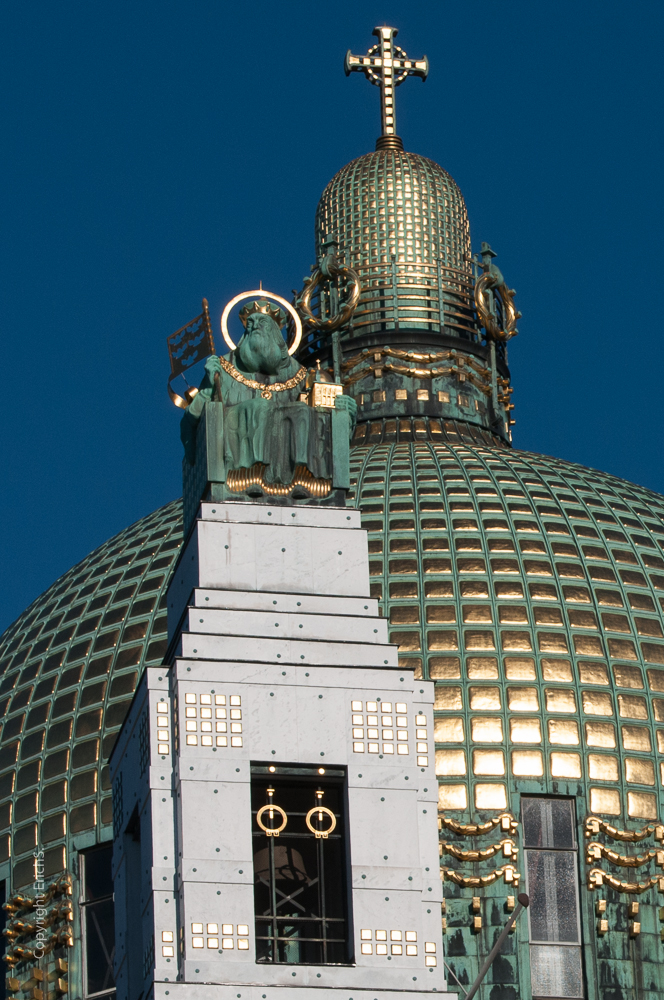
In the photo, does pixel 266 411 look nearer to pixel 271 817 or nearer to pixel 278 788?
pixel 278 788

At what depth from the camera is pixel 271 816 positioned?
2002 inches

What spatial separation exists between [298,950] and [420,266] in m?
33.1

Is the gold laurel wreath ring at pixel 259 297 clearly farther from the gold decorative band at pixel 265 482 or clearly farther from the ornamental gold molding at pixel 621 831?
the ornamental gold molding at pixel 621 831

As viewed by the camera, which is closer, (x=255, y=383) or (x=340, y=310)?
(x=255, y=383)

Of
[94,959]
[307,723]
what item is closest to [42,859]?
[94,959]

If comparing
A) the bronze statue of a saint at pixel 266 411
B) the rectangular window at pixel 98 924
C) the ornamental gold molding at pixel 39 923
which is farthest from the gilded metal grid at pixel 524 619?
the bronze statue of a saint at pixel 266 411

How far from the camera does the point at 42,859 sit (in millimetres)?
70750

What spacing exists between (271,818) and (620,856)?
1960cm

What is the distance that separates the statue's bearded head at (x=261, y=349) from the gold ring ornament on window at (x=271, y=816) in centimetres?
666

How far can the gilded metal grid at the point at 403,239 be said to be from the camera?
8281 cm

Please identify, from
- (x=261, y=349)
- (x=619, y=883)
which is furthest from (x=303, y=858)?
(x=619, y=883)

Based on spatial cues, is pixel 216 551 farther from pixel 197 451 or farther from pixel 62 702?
pixel 62 702

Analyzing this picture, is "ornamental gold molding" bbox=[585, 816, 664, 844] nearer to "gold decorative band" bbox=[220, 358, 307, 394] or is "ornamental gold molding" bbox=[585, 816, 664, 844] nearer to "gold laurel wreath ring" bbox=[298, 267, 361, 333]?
"gold laurel wreath ring" bbox=[298, 267, 361, 333]

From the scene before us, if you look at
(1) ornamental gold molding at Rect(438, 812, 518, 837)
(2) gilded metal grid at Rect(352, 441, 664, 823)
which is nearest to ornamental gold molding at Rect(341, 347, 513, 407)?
(2) gilded metal grid at Rect(352, 441, 664, 823)
